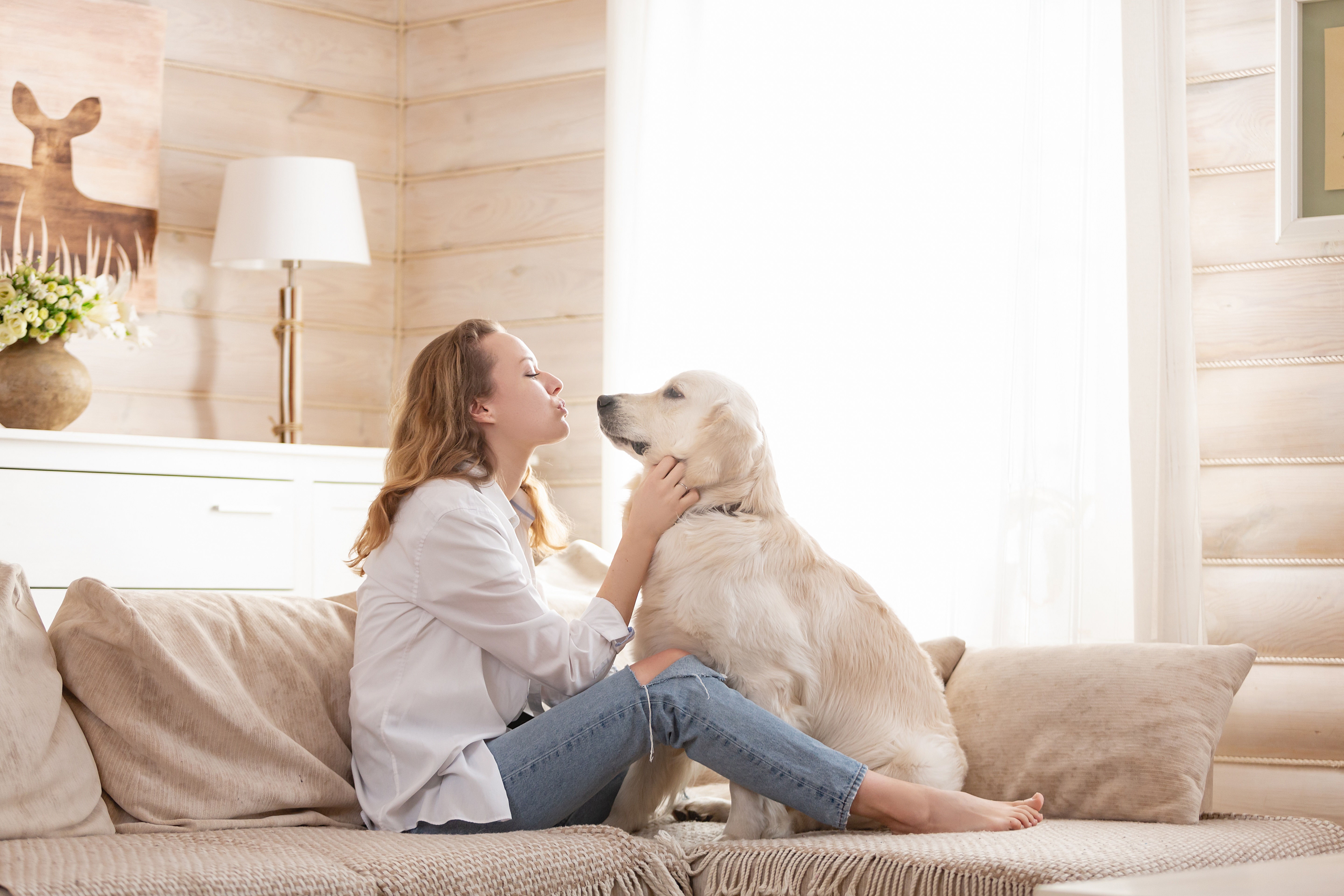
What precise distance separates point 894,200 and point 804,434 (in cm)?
63

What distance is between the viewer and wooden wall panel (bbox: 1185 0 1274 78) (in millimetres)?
2959

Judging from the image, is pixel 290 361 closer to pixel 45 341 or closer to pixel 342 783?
pixel 45 341

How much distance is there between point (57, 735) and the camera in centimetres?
182

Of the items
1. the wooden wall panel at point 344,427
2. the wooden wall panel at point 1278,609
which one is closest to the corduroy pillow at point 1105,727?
the wooden wall panel at point 1278,609

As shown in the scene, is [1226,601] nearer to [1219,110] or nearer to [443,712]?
[1219,110]

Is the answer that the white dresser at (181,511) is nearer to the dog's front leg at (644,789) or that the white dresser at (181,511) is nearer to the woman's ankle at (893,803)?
the dog's front leg at (644,789)

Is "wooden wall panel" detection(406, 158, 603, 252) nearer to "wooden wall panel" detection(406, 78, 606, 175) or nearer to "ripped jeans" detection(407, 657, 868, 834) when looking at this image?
"wooden wall panel" detection(406, 78, 606, 175)

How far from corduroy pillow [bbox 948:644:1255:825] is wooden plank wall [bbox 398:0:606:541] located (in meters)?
1.80

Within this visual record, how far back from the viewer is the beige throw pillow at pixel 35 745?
67.5 inches

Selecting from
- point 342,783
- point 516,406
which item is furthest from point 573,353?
point 342,783

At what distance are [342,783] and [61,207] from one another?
2272 millimetres

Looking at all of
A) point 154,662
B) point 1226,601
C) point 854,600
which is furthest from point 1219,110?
point 154,662

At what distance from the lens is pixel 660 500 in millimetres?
2143

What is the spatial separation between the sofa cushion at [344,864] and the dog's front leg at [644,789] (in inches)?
8.4
